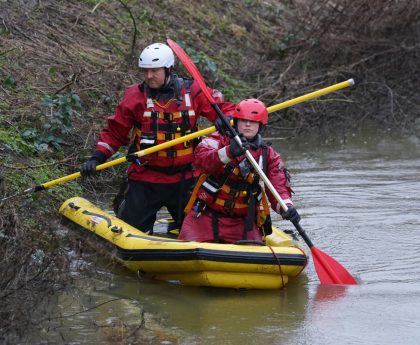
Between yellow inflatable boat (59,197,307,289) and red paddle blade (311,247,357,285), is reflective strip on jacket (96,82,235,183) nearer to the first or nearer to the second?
yellow inflatable boat (59,197,307,289)

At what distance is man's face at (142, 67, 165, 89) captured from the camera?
7.48m

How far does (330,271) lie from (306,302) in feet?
1.30

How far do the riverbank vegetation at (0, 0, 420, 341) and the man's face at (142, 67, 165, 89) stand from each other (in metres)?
1.26

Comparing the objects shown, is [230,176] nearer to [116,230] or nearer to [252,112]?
[252,112]

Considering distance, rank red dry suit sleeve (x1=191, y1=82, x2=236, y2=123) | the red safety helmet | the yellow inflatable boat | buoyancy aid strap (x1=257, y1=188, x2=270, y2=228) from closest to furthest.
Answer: the yellow inflatable boat < the red safety helmet < buoyancy aid strap (x1=257, y1=188, x2=270, y2=228) < red dry suit sleeve (x1=191, y1=82, x2=236, y2=123)

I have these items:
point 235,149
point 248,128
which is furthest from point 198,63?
point 235,149

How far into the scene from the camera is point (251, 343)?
18.8ft

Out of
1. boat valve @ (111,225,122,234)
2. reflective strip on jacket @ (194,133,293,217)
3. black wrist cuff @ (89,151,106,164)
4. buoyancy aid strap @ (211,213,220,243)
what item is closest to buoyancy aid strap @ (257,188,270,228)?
reflective strip on jacket @ (194,133,293,217)

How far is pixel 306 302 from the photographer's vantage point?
668 centimetres

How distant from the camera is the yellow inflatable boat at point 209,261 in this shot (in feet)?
21.8

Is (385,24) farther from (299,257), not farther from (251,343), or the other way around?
(251,343)

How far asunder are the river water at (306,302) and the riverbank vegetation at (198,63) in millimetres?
1465

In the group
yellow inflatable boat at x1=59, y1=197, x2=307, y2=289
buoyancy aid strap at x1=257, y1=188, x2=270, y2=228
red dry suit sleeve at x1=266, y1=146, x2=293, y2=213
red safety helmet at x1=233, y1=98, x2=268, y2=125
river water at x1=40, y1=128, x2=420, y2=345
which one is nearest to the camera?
river water at x1=40, y1=128, x2=420, y2=345

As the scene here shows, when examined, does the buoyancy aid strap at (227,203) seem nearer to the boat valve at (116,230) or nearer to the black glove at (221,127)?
the black glove at (221,127)
